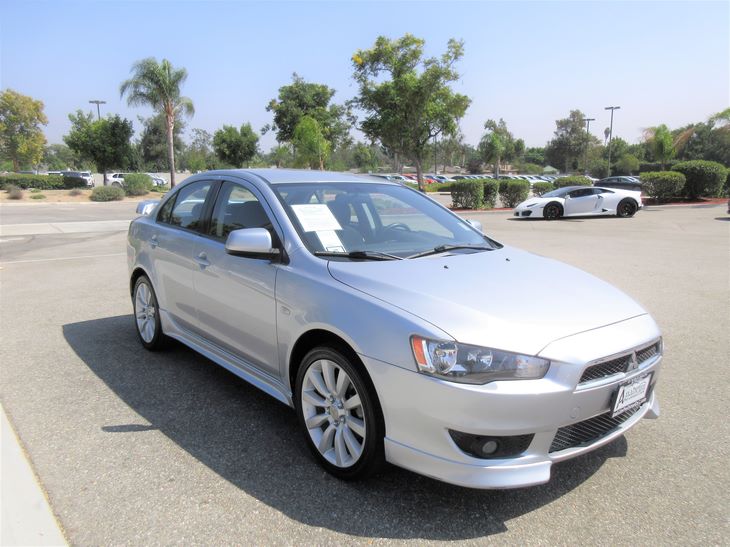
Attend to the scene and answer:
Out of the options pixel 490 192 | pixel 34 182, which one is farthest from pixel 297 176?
pixel 34 182

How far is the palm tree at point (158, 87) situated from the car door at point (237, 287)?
38.5 meters

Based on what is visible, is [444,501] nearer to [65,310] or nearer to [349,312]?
[349,312]

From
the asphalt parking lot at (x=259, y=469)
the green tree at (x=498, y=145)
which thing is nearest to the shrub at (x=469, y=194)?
the asphalt parking lot at (x=259, y=469)

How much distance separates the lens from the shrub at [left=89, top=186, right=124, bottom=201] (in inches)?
1358

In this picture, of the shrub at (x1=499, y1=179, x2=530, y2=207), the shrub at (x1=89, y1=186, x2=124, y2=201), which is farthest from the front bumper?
the shrub at (x1=89, y1=186, x2=124, y2=201)

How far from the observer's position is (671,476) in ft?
9.58

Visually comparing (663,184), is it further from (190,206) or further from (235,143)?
(235,143)

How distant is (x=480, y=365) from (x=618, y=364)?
78cm

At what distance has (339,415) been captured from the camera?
2832 mm

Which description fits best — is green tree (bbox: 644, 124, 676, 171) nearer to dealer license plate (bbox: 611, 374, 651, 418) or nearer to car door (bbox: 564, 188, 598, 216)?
car door (bbox: 564, 188, 598, 216)

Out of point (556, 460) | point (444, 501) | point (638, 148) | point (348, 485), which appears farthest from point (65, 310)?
point (638, 148)

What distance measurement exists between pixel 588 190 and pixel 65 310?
747 inches

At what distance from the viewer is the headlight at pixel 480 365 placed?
2352 millimetres

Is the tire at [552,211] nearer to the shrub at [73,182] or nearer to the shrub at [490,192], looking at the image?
the shrub at [490,192]
